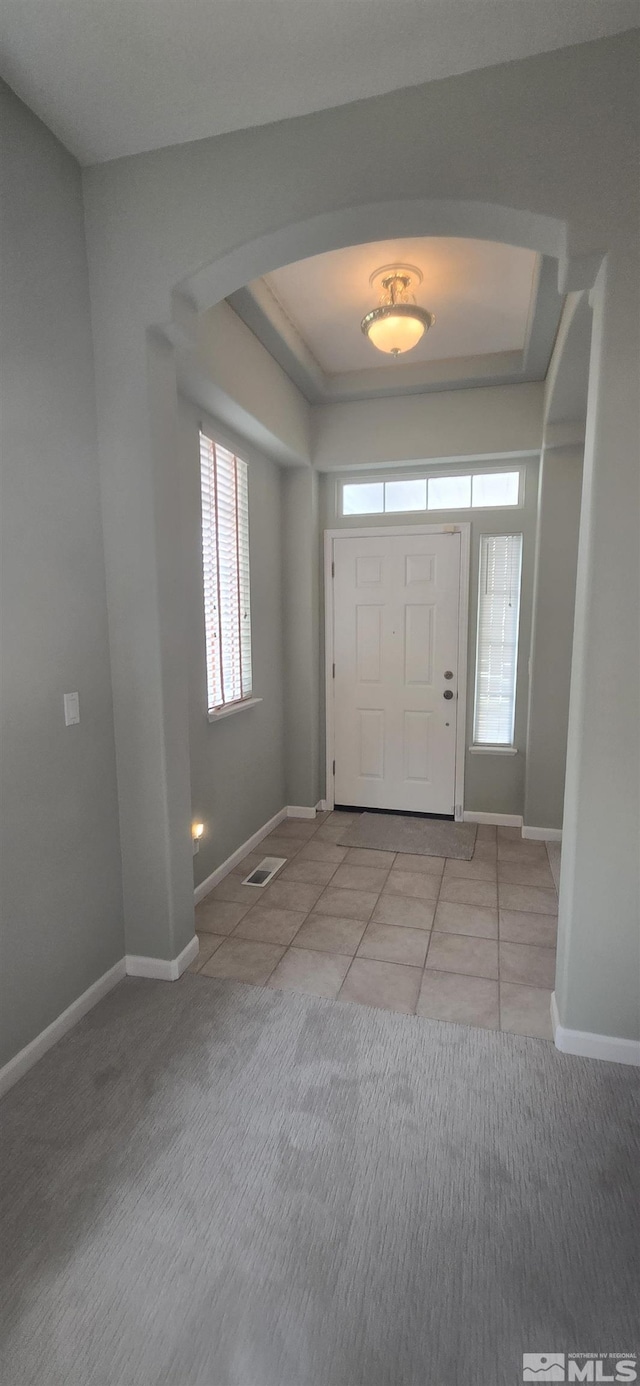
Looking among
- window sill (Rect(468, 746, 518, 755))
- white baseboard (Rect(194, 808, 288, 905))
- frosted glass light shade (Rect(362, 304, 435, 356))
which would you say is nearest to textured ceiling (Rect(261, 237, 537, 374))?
frosted glass light shade (Rect(362, 304, 435, 356))

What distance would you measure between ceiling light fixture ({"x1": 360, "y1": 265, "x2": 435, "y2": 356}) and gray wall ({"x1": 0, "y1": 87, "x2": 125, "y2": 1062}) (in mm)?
1203

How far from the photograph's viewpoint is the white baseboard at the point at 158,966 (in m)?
2.35

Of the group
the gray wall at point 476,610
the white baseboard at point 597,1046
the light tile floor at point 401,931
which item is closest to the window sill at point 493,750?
the gray wall at point 476,610

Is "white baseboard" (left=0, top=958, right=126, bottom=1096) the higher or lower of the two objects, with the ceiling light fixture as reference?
lower

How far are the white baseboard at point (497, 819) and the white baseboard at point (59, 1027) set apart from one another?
2523 mm

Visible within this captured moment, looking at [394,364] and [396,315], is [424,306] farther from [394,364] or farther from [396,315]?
[394,364]

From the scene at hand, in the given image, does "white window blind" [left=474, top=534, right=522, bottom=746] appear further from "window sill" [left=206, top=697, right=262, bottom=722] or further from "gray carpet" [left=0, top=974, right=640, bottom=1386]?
"gray carpet" [left=0, top=974, right=640, bottom=1386]

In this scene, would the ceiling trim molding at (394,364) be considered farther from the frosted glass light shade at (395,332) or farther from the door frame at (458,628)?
the door frame at (458,628)

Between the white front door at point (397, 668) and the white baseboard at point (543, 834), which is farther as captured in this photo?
the white front door at point (397, 668)

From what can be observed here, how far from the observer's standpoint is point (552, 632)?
11.8 feet

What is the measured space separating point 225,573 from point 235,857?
162 cm

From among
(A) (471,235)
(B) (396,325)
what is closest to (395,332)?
(B) (396,325)

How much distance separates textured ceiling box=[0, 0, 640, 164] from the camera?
4.92 ft

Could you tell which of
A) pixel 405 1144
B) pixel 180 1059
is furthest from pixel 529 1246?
pixel 180 1059
